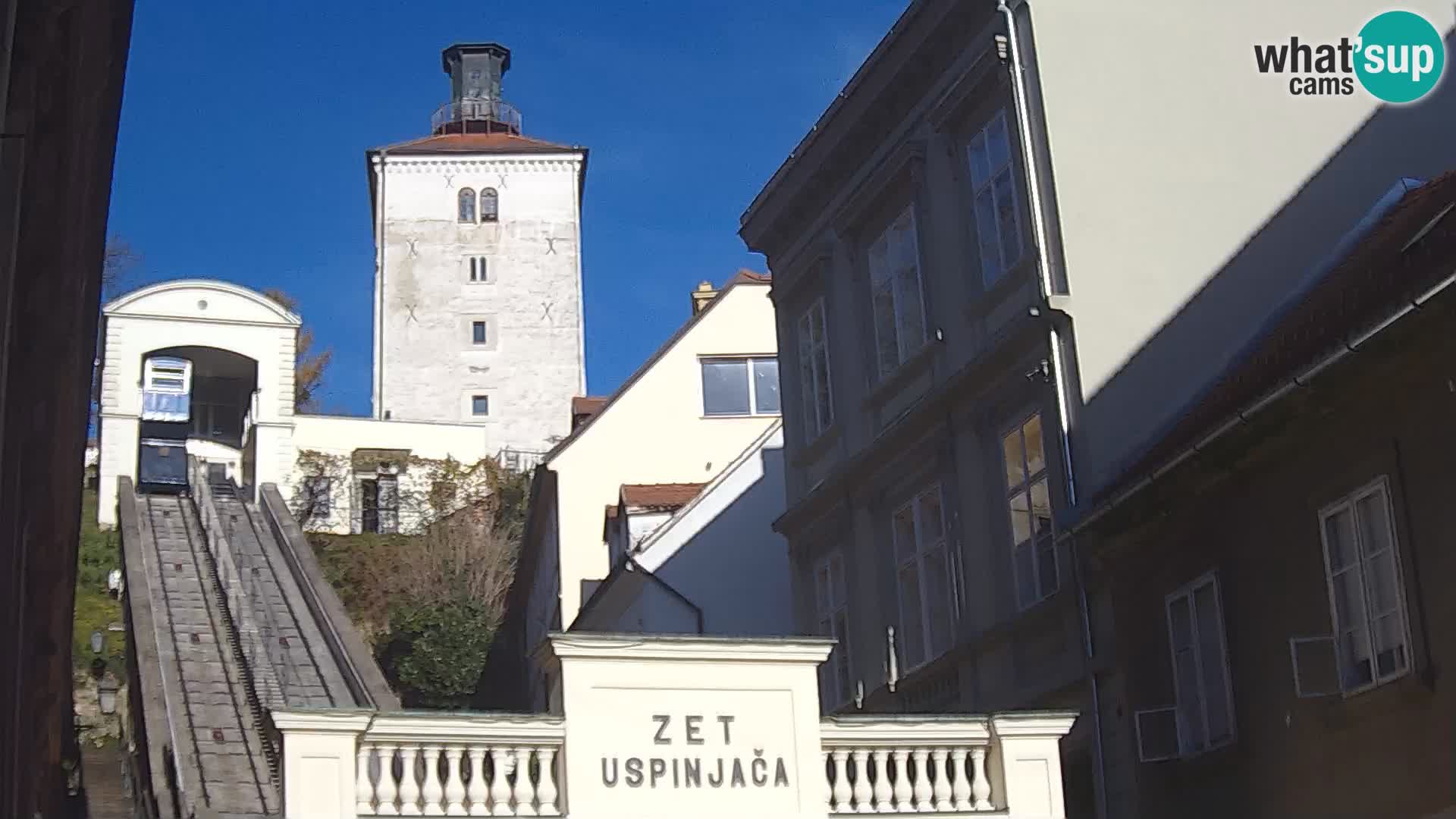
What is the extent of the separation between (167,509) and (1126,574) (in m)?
25.9

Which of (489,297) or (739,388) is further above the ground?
(489,297)

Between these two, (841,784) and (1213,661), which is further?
(1213,661)

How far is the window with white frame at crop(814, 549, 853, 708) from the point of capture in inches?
949

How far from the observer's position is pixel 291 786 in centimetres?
1305

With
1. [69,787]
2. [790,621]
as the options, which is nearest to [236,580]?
[69,787]

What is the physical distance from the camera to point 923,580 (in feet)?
72.1

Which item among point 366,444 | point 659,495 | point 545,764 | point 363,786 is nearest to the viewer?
point 363,786

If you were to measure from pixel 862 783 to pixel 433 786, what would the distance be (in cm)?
308

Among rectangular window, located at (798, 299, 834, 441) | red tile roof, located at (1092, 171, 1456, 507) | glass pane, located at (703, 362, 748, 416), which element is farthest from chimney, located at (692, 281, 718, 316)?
red tile roof, located at (1092, 171, 1456, 507)

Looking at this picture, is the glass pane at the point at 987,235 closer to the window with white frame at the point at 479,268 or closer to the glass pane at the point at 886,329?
the glass pane at the point at 886,329

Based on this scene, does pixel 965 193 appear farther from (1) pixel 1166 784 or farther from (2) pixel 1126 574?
(1) pixel 1166 784

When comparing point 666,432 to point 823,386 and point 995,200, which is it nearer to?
point 823,386

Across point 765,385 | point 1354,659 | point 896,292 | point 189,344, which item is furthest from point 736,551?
point 189,344

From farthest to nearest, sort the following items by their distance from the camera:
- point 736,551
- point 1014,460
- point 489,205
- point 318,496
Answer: point 489,205 < point 318,496 < point 736,551 < point 1014,460
